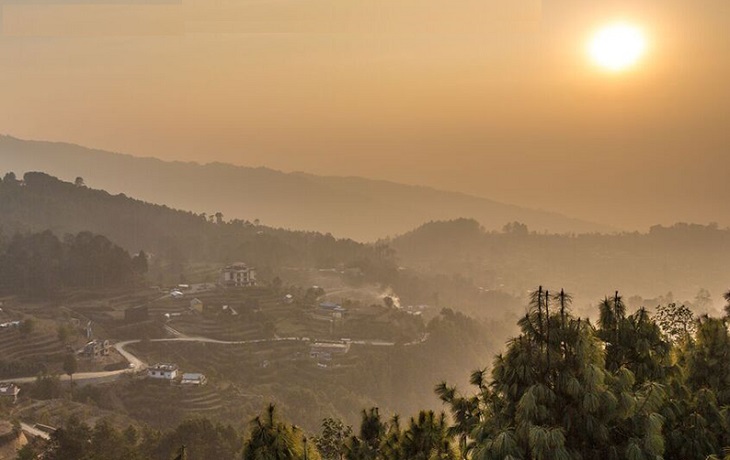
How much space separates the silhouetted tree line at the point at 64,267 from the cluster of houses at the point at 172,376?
17.1 meters

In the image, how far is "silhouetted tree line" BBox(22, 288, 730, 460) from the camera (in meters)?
7.11

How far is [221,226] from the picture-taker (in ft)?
282

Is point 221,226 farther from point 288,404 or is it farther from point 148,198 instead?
point 148,198

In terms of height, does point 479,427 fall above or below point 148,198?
below

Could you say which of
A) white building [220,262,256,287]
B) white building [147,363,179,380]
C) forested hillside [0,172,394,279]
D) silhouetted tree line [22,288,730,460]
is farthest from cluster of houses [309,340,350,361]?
silhouetted tree line [22,288,730,460]

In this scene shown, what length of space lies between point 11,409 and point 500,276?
84274 millimetres

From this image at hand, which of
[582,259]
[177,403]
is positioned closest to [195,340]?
[177,403]

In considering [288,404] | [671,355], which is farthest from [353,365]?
[671,355]

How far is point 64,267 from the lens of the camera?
5278 cm

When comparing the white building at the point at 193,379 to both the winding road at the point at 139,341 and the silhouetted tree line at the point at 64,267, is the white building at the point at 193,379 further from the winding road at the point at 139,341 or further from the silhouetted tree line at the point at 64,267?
the silhouetted tree line at the point at 64,267

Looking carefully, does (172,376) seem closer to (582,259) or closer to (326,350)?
(326,350)

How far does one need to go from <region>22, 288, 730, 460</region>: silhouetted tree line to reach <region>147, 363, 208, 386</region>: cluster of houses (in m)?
29.4

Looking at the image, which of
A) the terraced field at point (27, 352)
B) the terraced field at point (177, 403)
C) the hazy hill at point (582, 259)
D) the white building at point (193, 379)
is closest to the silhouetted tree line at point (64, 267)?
the terraced field at point (27, 352)

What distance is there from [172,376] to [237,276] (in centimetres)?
2062
